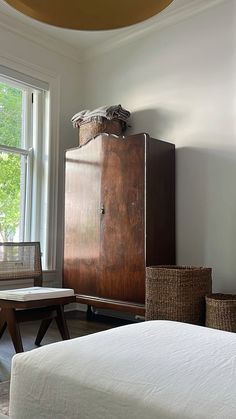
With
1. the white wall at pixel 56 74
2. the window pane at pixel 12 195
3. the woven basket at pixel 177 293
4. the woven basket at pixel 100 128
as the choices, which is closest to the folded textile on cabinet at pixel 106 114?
the woven basket at pixel 100 128

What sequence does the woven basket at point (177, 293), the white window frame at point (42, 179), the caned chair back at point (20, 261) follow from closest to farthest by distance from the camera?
1. the woven basket at point (177, 293)
2. the caned chair back at point (20, 261)
3. the white window frame at point (42, 179)

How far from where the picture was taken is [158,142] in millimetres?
3258

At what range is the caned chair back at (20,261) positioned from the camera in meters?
3.05

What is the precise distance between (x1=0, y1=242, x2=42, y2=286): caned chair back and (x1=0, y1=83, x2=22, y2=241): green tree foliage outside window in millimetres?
674

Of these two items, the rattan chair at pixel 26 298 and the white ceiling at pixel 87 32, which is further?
the white ceiling at pixel 87 32

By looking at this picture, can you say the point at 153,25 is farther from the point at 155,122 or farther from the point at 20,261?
the point at 20,261

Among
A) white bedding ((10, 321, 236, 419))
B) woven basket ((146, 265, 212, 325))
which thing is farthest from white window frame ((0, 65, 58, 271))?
white bedding ((10, 321, 236, 419))

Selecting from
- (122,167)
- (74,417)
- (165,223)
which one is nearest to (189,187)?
(165,223)

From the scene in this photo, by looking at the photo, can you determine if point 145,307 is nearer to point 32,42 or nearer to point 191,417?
point 191,417

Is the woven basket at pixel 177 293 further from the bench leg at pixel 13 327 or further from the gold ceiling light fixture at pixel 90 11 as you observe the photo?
the gold ceiling light fixture at pixel 90 11

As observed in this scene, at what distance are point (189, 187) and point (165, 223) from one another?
37 cm

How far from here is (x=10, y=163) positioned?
12.6 ft

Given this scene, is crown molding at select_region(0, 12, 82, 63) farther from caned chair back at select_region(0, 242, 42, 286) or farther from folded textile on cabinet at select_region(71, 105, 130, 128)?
caned chair back at select_region(0, 242, 42, 286)

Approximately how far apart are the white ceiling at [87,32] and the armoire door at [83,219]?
107cm
